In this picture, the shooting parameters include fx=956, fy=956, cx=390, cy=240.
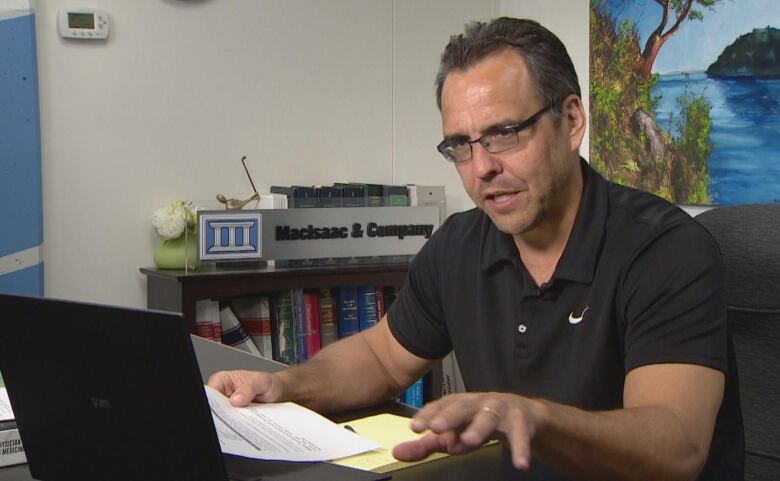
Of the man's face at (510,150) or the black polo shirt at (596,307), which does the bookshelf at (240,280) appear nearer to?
the black polo shirt at (596,307)

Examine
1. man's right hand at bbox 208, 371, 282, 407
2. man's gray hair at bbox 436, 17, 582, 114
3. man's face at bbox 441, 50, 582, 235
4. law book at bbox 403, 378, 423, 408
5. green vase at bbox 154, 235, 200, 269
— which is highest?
man's gray hair at bbox 436, 17, 582, 114

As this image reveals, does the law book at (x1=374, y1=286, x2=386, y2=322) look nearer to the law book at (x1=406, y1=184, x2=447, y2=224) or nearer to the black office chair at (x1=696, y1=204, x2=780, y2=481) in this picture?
the law book at (x1=406, y1=184, x2=447, y2=224)

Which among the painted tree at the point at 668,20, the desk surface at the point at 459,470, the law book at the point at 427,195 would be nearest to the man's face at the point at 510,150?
the desk surface at the point at 459,470

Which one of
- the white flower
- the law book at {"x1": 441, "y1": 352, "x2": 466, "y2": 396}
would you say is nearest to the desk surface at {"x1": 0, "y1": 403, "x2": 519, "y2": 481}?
the white flower

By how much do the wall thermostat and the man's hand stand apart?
266 cm

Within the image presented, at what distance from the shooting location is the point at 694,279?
4.58 ft

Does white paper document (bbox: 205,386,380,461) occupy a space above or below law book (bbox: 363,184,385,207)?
below

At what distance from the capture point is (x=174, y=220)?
3.24 meters

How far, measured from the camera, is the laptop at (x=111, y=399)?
3.33 feet

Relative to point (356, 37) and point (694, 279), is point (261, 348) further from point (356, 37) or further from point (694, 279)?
point (694, 279)

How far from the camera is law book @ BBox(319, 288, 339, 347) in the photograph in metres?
3.46

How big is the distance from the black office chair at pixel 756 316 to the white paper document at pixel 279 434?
2.23 ft

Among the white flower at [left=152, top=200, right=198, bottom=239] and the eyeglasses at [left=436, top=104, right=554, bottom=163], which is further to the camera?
the white flower at [left=152, top=200, right=198, bottom=239]

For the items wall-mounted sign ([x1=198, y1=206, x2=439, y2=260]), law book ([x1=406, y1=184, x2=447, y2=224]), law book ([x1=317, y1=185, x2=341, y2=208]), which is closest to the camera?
wall-mounted sign ([x1=198, y1=206, x2=439, y2=260])
